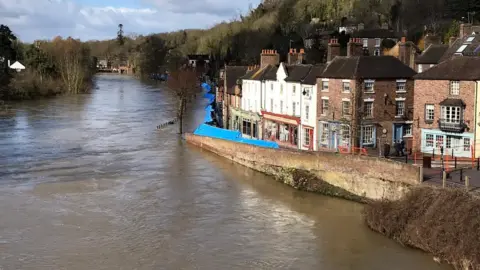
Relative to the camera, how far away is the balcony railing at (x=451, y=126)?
28.6 meters

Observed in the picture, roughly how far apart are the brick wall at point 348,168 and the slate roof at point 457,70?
7.06m

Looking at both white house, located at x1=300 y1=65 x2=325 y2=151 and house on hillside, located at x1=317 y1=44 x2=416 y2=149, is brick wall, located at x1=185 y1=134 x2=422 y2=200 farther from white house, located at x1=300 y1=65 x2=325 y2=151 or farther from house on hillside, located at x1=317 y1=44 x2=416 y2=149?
house on hillside, located at x1=317 y1=44 x2=416 y2=149

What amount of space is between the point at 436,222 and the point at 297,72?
1982 centimetres

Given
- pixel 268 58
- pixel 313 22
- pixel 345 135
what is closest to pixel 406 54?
pixel 345 135

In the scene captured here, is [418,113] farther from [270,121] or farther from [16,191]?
[16,191]

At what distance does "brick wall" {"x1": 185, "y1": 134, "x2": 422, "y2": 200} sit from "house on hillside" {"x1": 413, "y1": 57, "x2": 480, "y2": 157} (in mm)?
5992

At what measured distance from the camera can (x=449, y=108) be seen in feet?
95.9

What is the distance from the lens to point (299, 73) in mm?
37219

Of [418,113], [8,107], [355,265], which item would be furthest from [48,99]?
[355,265]

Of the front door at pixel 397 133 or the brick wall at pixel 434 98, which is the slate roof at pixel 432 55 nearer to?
the front door at pixel 397 133

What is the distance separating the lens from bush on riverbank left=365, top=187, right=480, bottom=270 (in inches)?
694

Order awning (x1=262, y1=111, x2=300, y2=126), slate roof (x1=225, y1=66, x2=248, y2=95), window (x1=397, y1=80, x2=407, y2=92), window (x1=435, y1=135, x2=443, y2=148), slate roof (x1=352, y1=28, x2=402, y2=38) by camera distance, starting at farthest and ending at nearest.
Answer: slate roof (x1=352, y1=28, x2=402, y2=38)
slate roof (x1=225, y1=66, x2=248, y2=95)
awning (x1=262, y1=111, x2=300, y2=126)
window (x1=397, y1=80, x2=407, y2=92)
window (x1=435, y1=135, x2=443, y2=148)

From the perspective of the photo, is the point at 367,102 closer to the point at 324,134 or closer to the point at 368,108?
the point at 368,108

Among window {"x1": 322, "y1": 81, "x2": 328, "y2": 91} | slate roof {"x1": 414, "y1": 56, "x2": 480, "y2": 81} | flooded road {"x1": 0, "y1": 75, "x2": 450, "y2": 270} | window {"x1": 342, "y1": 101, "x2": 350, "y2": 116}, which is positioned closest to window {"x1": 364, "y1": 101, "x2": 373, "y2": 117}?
window {"x1": 342, "y1": 101, "x2": 350, "y2": 116}
